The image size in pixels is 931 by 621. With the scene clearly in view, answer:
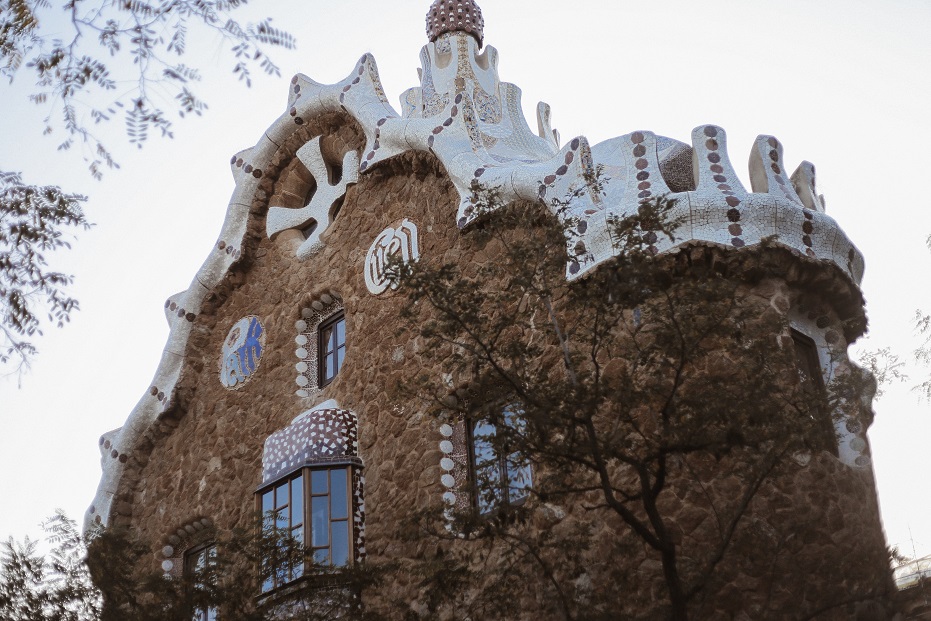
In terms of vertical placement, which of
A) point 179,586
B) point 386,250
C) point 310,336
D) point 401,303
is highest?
point 386,250

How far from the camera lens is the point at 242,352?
12219 mm

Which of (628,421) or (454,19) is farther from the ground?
(454,19)

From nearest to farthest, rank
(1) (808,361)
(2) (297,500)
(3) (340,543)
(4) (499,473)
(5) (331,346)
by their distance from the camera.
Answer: (1) (808,361) → (4) (499,473) → (3) (340,543) → (2) (297,500) → (5) (331,346)

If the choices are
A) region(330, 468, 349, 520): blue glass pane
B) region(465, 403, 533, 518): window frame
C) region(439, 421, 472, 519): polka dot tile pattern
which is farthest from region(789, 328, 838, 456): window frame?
region(330, 468, 349, 520): blue glass pane

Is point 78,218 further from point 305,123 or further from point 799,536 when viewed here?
point 305,123

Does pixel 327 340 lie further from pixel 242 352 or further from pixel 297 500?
pixel 297 500

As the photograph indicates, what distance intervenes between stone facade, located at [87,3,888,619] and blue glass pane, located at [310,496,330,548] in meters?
0.24

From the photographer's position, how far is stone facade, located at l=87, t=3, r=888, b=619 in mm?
7930

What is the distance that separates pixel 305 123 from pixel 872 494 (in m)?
6.56

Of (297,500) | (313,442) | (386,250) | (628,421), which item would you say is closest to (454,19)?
(386,250)

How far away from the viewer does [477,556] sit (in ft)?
29.1

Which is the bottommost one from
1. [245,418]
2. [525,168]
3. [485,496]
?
[485,496]

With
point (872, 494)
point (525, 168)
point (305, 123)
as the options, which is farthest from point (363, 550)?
point (305, 123)

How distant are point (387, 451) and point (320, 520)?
76cm
